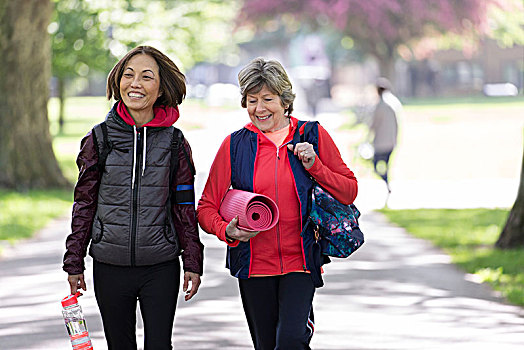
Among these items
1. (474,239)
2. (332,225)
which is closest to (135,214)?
(332,225)

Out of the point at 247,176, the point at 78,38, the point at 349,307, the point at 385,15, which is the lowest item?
the point at 349,307

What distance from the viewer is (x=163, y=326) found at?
4.50 meters

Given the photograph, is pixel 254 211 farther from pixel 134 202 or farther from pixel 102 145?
pixel 102 145

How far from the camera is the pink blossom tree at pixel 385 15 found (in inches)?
1710

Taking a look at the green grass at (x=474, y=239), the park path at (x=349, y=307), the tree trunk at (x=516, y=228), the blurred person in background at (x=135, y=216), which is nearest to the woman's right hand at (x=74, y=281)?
the blurred person in background at (x=135, y=216)

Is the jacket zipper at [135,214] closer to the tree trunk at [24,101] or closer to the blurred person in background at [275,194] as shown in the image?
the blurred person in background at [275,194]

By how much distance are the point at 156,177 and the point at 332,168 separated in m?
0.83

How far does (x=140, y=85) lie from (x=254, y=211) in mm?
760

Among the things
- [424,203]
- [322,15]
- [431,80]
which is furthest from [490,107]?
[424,203]

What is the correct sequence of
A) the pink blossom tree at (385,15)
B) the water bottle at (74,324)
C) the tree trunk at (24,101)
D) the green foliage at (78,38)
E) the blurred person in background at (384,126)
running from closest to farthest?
1. the water bottle at (74,324)
2. the blurred person in background at (384,126)
3. the tree trunk at (24,101)
4. the green foliage at (78,38)
5. the pink blossom tree at (385,15)

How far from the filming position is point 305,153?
179 inches

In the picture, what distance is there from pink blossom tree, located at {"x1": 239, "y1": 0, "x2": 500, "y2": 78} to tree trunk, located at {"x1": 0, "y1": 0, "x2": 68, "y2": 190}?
26.9 meters

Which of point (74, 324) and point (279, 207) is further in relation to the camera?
point (279, 207)

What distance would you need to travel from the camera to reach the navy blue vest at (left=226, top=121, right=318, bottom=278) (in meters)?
4.67
